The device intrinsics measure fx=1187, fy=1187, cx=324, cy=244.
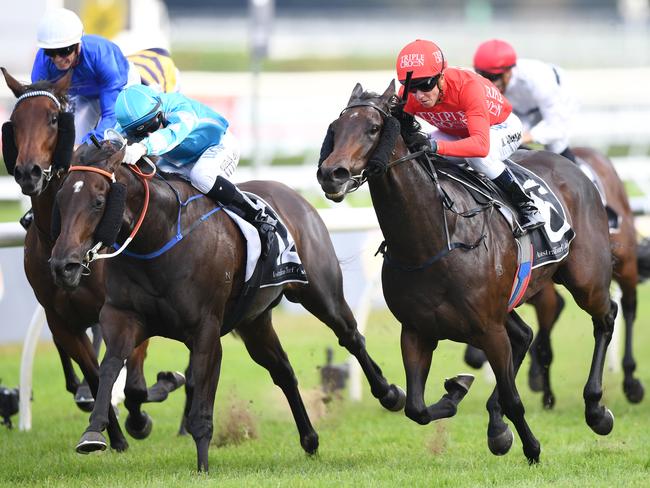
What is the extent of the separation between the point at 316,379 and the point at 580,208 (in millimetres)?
3127

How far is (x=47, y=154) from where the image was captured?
206 inches

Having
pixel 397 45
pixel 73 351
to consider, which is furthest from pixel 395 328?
pixel 397 45

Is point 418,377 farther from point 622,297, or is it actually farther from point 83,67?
point 622,297

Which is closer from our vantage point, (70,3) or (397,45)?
(70,3)

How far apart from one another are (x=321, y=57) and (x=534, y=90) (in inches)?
730

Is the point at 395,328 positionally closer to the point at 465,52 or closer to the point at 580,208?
the point at 580,208

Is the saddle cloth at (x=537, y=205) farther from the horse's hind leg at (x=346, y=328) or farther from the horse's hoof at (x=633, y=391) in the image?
the horse's hoof at (x=633, y=391)

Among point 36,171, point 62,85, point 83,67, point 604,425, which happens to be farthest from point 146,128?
point 604,425

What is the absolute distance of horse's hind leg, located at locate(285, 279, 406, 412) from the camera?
6.15m

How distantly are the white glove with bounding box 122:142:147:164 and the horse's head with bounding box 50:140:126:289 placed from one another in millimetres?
81

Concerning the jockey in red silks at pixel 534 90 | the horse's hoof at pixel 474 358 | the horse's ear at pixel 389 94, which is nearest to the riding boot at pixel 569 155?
the jockey in red silks at pixel 534 90

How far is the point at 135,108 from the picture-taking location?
17.5 feet

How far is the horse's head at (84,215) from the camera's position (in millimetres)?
4676

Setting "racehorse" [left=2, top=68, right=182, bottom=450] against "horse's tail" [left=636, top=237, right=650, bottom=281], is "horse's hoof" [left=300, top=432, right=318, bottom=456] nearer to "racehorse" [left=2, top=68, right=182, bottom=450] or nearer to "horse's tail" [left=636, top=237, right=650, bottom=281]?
"racehorse" [left=2, top=68, right=182, bottom=450]
